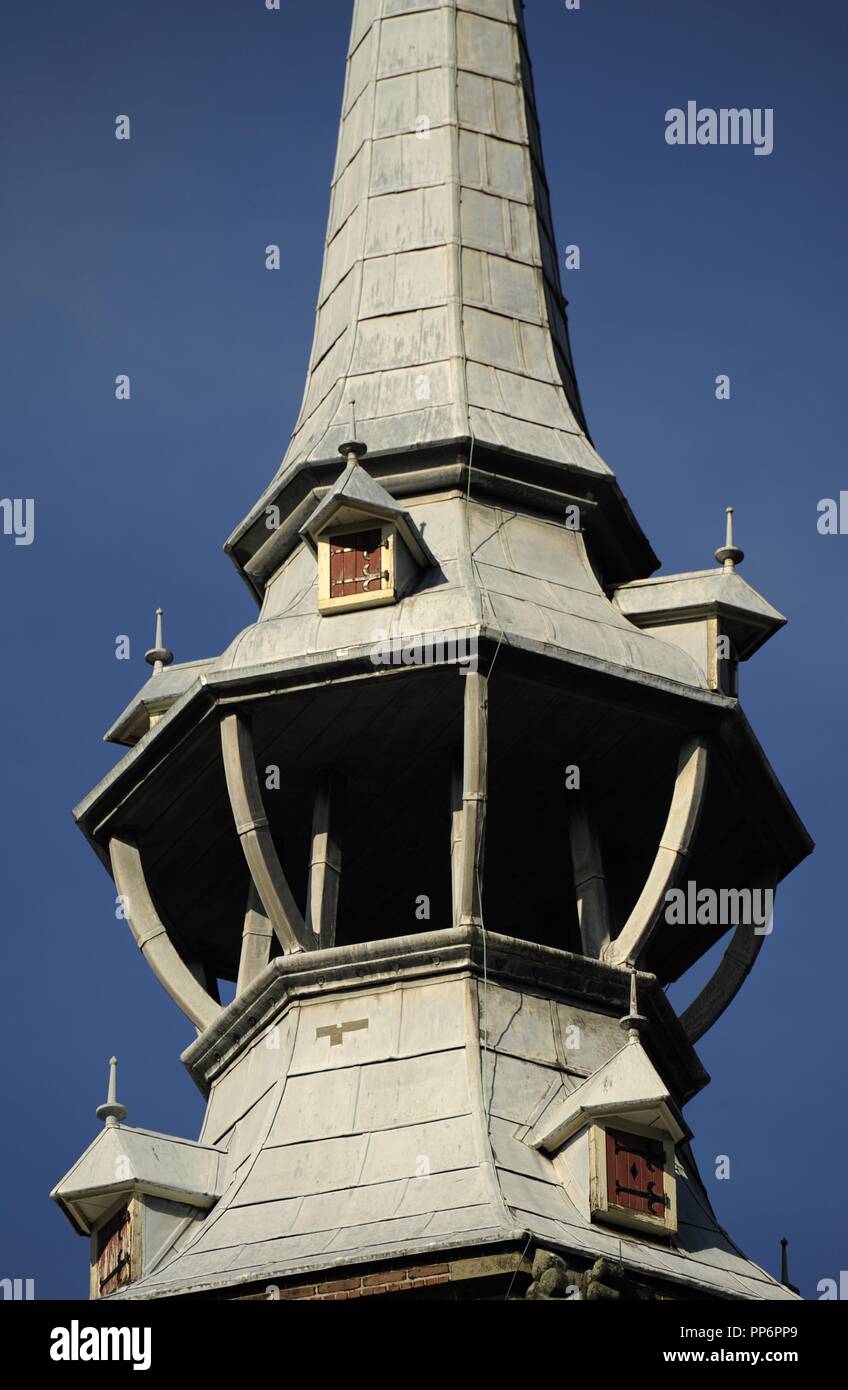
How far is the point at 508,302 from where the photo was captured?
57.3m

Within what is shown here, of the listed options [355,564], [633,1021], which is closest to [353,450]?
[355,564]

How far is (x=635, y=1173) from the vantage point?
159 feet

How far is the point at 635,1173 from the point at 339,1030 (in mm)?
4318

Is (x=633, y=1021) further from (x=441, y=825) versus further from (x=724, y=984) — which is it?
(x=441, y=825)

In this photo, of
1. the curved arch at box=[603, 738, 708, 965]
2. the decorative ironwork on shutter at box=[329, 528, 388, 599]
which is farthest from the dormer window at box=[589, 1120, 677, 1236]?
the decorative ironwork on shutter at box=[329, 528, 388, 599]

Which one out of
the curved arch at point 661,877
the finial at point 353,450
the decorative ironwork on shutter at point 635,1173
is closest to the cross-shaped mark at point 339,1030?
the curved arch at point 661,877

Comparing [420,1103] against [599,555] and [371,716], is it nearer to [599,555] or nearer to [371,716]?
[371,716]

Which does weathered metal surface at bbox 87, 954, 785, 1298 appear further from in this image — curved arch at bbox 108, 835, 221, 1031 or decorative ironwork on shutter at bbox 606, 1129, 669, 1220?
curved arch at bbox 108, 835, 221, 1031

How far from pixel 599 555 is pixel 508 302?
4145mm

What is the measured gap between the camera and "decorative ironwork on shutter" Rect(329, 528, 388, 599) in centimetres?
5203

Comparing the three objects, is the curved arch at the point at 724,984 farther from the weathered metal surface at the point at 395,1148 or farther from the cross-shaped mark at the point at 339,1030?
the cross-shaped mark at the point at 339,1030
